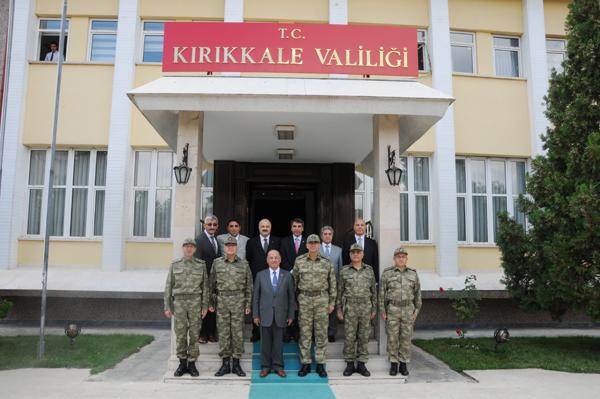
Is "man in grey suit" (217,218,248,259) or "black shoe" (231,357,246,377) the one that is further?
"man in grey suit" (217,218,248,259)

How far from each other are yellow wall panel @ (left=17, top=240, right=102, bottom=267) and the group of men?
640cm

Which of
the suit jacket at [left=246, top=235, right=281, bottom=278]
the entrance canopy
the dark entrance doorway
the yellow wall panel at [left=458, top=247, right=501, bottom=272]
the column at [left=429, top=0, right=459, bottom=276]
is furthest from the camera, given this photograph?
the yellow wall panel at [left=458, top=247, right=501, bottom=272]

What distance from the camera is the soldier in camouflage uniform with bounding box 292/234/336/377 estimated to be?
6.30m

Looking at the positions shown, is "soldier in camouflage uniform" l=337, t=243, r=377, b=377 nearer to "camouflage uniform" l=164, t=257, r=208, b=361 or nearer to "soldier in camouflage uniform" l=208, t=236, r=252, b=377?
"soldier in camouflage uniform" l=208, t=236, r=252, b=377

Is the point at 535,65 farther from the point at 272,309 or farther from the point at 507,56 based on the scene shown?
the point at 272,309

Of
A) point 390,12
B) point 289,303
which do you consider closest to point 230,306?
point 289,303

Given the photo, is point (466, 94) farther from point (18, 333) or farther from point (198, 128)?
point (18, 333)

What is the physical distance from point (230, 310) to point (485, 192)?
28.8ft

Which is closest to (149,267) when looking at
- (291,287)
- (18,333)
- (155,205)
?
(155,205)

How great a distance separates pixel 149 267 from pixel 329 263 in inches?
268

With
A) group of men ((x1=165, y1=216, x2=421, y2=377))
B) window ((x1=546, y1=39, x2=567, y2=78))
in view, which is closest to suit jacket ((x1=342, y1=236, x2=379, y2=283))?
group of men ((x1=165, y1=216, x2=421, y2=377))

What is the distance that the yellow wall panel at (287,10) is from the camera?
41.4ft

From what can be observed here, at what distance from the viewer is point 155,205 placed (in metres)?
12.3

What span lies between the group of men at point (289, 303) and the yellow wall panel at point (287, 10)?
8.07 m
